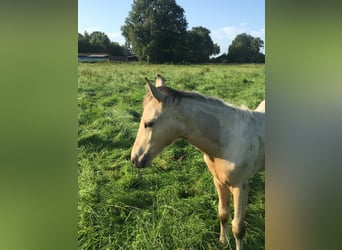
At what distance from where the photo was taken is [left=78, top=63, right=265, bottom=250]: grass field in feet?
8.18

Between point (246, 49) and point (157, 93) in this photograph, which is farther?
point (246, 49)

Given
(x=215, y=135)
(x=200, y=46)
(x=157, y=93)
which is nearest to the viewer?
(x=157, y=93)

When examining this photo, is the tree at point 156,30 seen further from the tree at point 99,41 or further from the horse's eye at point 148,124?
the horse's eye at point 148,124

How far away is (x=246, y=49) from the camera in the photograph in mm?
2477

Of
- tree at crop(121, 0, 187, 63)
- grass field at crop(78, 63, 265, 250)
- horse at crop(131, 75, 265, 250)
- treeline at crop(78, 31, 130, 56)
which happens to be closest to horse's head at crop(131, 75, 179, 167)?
horse at crop(131, 75, 265, 250)

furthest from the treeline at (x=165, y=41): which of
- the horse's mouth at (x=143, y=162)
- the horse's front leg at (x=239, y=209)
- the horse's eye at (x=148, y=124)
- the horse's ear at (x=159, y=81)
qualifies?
the horse's front leg at (x=239, y=209)

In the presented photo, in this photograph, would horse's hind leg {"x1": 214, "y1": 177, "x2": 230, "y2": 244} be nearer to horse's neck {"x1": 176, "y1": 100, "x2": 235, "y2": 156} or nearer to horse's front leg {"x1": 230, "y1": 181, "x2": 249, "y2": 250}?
horse's front leg {"x1": 230, "y1": 181, "x2": 249, "y2": 250}

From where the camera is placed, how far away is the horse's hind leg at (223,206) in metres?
2.51

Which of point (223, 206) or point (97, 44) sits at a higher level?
point (97, 44)

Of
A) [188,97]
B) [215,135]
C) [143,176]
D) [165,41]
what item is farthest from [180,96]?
[143,176]

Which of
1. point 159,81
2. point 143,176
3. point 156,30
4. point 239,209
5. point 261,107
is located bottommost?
point 239,209

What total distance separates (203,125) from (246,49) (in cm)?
58

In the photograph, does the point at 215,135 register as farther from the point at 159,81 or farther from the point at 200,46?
the point at 200,46
